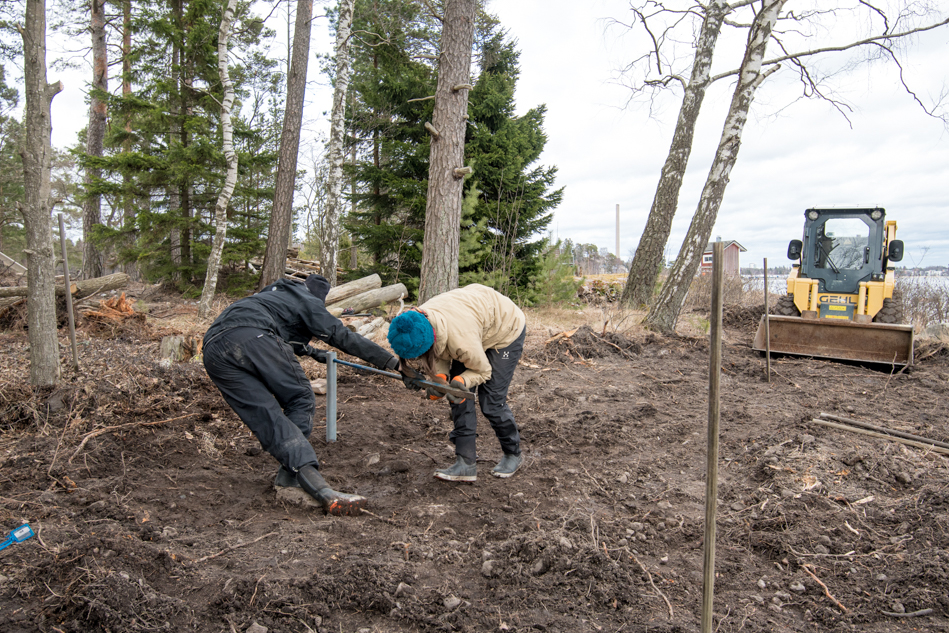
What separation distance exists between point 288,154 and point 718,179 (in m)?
8.13

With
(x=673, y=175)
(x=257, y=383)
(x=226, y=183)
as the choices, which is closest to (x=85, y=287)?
(x=226, y=183)

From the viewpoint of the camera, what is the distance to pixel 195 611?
2.10 m

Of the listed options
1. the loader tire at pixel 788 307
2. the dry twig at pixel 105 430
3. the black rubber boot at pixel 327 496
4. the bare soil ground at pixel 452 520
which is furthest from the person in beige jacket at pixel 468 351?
the loader tire at pixel 788 307

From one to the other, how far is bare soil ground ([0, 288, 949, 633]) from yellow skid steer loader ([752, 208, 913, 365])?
2480 millimetres

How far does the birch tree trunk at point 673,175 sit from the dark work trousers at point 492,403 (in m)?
6.90

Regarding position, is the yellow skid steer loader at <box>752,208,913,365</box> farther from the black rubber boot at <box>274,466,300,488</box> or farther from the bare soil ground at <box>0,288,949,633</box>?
the black rubber boot at <box>274,466,300,488</box>

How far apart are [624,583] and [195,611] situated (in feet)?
5.83

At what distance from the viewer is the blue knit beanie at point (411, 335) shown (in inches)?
112

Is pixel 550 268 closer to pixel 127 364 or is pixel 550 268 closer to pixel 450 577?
pixel 127 364

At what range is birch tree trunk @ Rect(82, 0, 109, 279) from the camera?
1230 cm

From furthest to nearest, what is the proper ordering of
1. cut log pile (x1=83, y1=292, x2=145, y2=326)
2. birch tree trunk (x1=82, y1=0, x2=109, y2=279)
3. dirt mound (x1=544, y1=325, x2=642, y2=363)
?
birch tree trunk (x1=82, y1=0, x2=109, y2=279) → dirt mound (x1=544, y1=325, x2=642, y2=363) → cut log pile (x1=83, y1=292, x2=145, y2=326)

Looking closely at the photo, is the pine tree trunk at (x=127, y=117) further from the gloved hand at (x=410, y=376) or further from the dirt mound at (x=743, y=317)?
the dirt mound at (x=743, y=317)

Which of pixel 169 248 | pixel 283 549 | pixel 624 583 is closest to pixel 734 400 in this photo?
pixel 624 583

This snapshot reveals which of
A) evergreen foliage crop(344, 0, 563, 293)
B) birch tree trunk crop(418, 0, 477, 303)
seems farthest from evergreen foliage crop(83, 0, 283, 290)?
birch tree trunk crop(418, 0, 477, 303)
